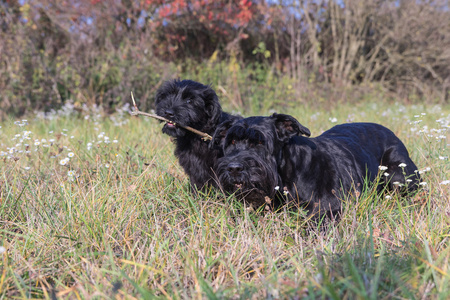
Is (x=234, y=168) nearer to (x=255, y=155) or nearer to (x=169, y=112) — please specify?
(x=255, y=155)

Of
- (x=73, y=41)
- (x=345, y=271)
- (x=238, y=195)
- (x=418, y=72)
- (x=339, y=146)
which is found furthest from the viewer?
(x=418, y=72)

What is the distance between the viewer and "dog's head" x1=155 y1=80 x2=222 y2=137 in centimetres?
396

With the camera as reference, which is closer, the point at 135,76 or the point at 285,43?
the point at 135,76

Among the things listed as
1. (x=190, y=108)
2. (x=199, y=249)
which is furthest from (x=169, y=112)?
(x=199, y=249)

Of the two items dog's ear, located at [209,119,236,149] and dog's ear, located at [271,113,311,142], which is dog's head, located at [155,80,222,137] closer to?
dog's ear, located at [209,119,236,149]

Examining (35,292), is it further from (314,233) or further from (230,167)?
(314,233)

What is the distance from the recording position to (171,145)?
5105 millimetres

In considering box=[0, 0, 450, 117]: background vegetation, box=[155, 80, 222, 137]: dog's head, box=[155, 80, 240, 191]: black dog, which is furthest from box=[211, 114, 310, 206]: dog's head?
box=[0, 0, 450, 117]: background vegetation

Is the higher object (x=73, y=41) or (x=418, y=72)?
(x=73, y=41)

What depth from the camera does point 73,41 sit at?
927 centimetres

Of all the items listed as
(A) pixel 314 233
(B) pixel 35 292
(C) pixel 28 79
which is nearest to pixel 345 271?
(A) pixel 314 233

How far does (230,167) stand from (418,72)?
12870 mm

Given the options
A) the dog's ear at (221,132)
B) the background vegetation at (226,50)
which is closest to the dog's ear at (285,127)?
the dog's ear at (221,132)

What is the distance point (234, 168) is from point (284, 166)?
506 millimetres
